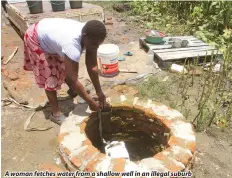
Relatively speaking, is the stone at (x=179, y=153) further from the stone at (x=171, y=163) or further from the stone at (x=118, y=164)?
the stone at (x=118, y=164)

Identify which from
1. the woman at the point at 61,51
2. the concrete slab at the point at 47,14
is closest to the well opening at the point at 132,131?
the woman at the point at 61,51

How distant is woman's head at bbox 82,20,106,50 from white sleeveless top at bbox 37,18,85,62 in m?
0.13

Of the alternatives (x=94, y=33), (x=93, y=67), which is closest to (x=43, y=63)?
(x=93, y=67)

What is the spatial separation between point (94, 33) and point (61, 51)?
524 millimetres

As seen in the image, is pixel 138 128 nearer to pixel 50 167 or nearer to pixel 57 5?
pixel 50 167

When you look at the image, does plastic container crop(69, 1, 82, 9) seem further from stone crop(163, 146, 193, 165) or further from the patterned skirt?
Answer: stone crop(163, 146, 193, 165)

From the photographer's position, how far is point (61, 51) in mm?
2699

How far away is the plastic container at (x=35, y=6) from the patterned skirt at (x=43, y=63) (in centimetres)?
260

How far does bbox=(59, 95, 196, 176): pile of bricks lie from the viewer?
2203 mm

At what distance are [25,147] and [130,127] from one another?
3.89 feet

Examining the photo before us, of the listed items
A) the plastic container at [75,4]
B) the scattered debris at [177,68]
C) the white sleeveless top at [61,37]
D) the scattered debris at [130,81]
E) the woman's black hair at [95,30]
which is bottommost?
the scattered debris at [130,81]

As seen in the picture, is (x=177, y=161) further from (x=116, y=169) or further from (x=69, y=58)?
(x=69, y=58)

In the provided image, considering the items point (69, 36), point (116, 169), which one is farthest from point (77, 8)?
point (116, 169)

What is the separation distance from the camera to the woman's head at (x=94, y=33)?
2307 mm
